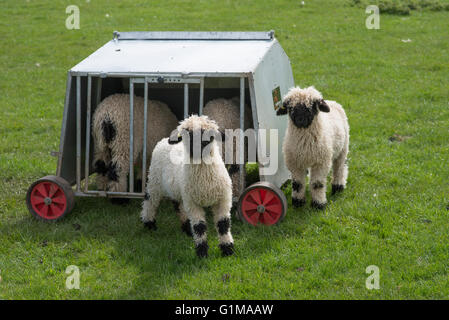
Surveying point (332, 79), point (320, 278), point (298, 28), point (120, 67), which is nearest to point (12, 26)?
point (298, 28)

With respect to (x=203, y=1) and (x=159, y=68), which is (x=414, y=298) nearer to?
(x=159, y=68)

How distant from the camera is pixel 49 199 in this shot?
779 centimetres

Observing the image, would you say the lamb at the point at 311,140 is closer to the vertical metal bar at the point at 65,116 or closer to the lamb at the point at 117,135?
the lamb at the point at 117,135

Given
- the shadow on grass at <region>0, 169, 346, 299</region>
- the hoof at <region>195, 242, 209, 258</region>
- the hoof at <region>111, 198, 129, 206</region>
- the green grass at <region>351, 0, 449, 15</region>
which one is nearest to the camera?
the shadow on grass at <region>0, 169, 346, 299</region>

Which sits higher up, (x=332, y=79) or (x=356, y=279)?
(x=332, y=79)

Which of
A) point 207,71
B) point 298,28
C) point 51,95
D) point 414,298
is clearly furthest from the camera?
point 298,28

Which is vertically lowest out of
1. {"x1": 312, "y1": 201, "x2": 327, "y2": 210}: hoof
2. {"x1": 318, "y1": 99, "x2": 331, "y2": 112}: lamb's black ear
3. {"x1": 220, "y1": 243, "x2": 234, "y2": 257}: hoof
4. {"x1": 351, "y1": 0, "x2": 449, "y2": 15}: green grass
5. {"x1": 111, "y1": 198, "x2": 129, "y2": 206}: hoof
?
{"x1": 220, "y1": 243, "x2": 234, "y2": 257}: hoof

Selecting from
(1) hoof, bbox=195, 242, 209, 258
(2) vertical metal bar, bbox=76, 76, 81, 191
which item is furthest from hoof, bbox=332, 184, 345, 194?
(2) vertical metal bar, bbox=76, 76, 81, 191

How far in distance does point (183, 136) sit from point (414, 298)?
2.90 metres

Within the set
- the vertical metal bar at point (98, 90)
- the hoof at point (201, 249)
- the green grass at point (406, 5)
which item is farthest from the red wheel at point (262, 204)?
the green grass at point (406, 5)

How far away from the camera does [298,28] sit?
18.1 meters

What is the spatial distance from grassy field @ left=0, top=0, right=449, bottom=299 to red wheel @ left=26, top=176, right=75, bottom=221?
17 cm

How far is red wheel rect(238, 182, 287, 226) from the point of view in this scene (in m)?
7.24

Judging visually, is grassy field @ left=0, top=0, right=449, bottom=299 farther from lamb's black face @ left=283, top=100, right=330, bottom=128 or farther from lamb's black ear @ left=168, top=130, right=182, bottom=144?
lamb's black ear @ left=168, top=130, right=182, bottom=144
